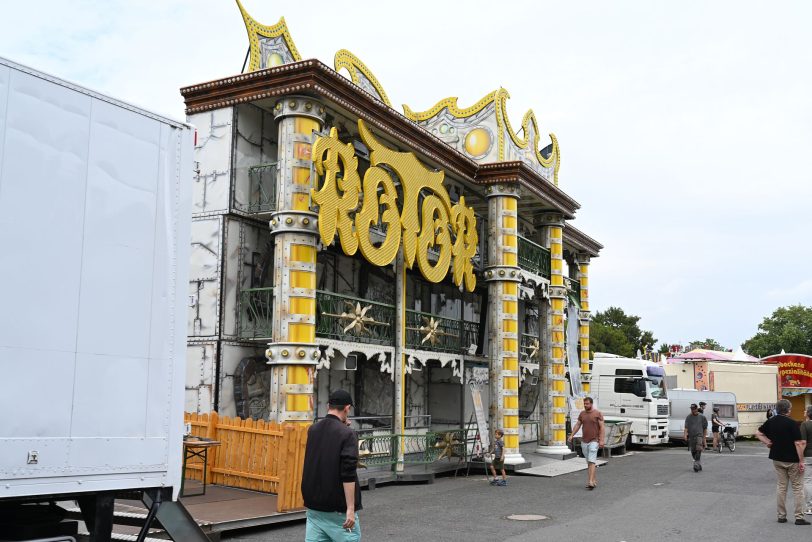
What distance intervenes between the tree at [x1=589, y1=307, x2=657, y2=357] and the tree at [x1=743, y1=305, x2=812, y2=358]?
13134 mm

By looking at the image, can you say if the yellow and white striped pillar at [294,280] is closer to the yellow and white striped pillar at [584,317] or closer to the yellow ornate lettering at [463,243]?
the yellow ornate lettering at [463,243]

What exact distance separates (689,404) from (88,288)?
111 ft

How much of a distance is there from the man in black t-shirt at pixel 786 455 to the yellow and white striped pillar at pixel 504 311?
29.9 feet

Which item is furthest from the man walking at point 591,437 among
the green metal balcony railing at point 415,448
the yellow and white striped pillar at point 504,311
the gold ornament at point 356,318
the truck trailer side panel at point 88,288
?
the truck trailer side panel at point 88,288

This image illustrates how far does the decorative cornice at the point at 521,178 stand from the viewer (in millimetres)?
21828

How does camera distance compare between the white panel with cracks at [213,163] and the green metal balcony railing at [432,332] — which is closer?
the white panel with cracks at [213,163]

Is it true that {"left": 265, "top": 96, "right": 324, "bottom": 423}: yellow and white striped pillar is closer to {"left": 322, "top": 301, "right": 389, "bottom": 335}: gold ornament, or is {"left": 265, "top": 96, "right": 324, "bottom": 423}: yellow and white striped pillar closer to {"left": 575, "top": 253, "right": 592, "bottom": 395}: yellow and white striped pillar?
{"left": 322, "top": 301, "right": 389, "bottom": 335}: gold ornament

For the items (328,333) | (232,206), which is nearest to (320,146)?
(232,206)

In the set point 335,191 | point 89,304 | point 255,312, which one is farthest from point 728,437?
point 89,304

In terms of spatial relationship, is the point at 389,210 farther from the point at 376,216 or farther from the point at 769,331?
the point at 769,331

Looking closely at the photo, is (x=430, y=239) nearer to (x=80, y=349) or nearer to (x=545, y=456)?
(x=545, y=456)

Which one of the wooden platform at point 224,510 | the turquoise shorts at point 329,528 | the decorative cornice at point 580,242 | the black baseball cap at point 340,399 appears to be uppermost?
the decorative cornice at point 580,242

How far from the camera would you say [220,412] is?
15.5 m

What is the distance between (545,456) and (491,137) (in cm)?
977
